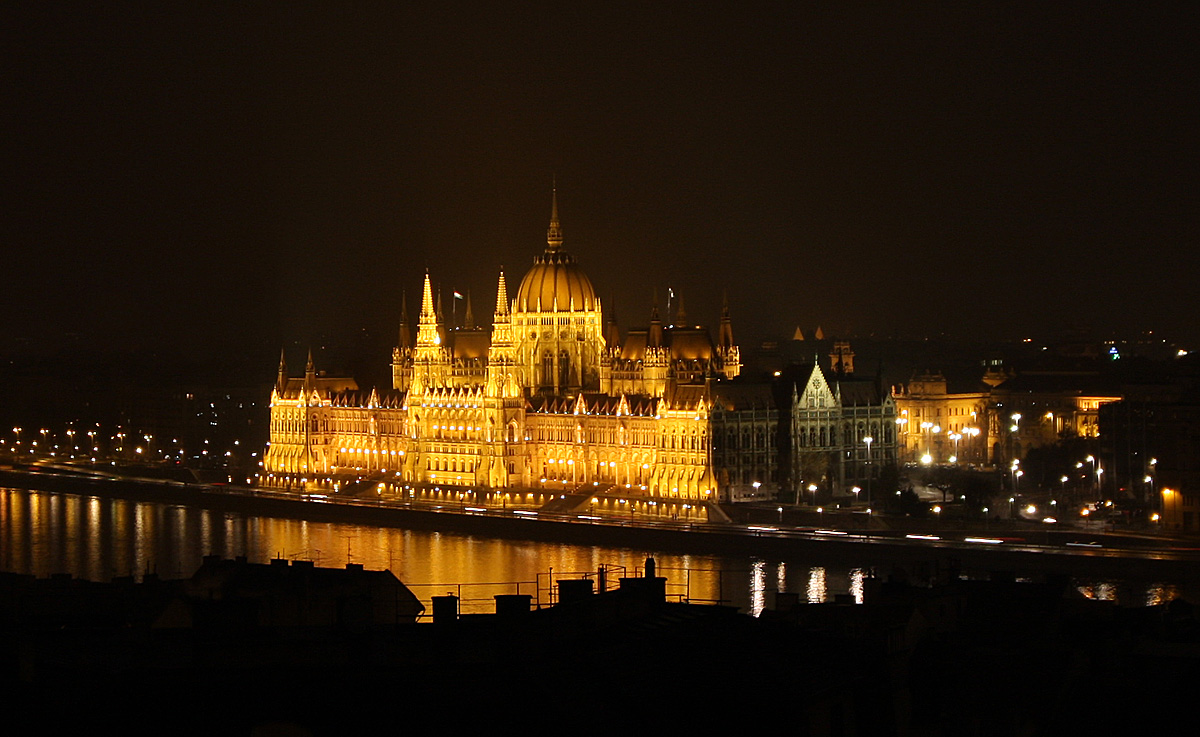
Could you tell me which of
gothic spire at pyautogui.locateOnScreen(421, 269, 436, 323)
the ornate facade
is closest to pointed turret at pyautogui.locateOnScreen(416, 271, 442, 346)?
gothic spire at pyautogui.locateOnScreen(421, 269, 436, 323)

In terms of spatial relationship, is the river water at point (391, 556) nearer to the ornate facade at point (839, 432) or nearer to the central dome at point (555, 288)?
the ornate facade at point (839, 432)

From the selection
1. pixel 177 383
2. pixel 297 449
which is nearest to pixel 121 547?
pixel 297 449

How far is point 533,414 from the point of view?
95812 mm

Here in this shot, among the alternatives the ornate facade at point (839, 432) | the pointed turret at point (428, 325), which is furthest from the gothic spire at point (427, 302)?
the ornate facade at point (839, 432)

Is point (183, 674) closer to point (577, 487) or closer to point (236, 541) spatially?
point (236, 541)

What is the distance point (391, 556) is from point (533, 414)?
22173 mm

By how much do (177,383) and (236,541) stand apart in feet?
252

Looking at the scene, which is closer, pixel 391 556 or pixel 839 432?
pixel 391 556

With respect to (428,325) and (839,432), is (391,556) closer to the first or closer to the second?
(839,432)

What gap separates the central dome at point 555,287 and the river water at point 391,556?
1645cm

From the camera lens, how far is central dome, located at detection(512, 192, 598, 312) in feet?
333

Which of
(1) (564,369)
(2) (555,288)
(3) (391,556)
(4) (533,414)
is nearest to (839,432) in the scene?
Answer: (4) (533,414)

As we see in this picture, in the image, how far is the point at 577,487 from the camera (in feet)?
299

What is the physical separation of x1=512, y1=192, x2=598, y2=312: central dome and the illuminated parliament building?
0.06 meters
